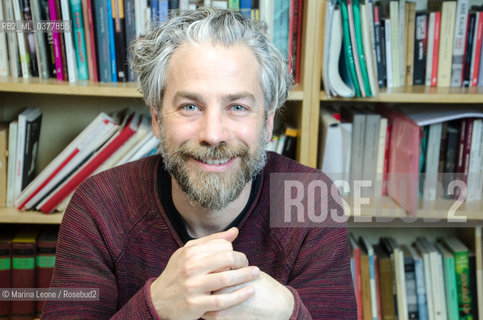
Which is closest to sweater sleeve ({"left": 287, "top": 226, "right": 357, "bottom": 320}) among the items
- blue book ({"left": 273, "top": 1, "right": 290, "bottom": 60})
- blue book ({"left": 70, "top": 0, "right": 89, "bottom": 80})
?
blue book ({"left": 273, "top": 1, "right": 290, "bottom": 60})

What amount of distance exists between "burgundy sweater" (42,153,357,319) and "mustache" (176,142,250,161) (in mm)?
143

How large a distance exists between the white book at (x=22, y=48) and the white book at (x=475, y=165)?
139 cm

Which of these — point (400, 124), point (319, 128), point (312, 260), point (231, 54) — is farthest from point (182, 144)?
point (400, 124)

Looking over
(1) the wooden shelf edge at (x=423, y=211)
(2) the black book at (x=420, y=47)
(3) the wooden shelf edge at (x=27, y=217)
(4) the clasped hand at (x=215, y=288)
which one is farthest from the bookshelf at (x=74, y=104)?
(4) the clasped hand at (x=215, y=288)

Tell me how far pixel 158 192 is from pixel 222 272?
0.34m

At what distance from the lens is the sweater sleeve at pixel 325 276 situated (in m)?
1.04

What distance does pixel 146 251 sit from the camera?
109cm

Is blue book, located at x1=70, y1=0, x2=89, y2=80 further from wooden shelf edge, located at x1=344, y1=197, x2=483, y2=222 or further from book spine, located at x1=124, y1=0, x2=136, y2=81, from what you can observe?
wooden shelf edge, located at x1=344, y1=197, x2=483, y2=222

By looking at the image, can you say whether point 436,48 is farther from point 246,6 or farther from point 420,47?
point 246,6

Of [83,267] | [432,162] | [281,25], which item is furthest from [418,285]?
[83,267]

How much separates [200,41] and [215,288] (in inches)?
19.4

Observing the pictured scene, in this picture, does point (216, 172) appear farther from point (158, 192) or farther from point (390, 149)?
point (390, 149)

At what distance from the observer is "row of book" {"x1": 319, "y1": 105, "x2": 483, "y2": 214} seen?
163 cm

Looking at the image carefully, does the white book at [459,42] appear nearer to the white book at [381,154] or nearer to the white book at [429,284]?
the white book at [381,154]
